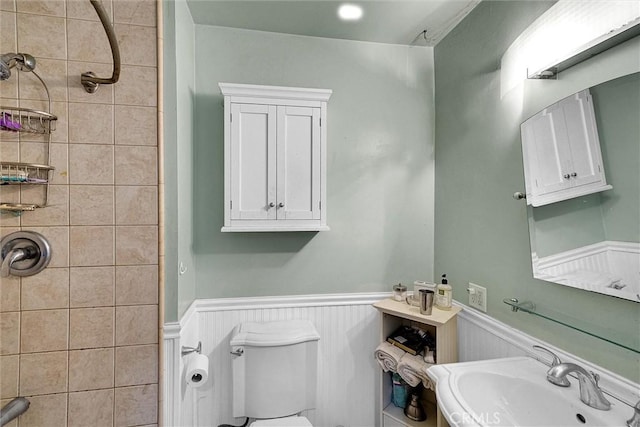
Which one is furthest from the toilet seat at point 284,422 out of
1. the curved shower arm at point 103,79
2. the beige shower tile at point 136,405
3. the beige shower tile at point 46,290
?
the curved shower arm at point 103,79

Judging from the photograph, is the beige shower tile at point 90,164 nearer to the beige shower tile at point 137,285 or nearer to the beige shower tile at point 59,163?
the beige shower tile at point 59,163

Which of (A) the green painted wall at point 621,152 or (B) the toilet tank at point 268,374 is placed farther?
(B) the toilet tank at point 268,374

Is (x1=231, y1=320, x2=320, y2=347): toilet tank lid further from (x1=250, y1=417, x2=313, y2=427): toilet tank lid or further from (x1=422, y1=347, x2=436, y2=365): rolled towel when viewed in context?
(x1=422, y1=347, x2=436, y2=365): rolled towel

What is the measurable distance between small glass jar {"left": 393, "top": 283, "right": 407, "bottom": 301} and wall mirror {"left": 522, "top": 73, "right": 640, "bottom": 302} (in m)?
0.72

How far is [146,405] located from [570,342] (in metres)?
1.58

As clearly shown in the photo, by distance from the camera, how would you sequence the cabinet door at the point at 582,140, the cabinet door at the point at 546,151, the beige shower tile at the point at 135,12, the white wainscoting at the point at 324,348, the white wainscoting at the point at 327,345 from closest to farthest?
the cabinet door at the point at 582,140
the cabinet door at the point at 546,151
the beige shower tile at the point at 135,12
the white wainscoting at the point at 327,345
the white wainscoting at the point at 324,348

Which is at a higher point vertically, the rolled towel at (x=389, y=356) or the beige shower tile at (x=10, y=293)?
the beige shower tile at (x=10, y=293)

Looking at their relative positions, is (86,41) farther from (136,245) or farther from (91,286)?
(91,286)

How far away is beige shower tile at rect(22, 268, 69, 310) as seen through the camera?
1.02 meters

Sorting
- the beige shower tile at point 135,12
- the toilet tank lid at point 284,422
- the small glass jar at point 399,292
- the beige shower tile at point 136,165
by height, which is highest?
the beige shower tile at point 135,12

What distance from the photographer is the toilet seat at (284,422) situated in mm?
1322

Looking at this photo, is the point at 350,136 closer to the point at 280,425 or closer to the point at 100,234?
the point at 100,234

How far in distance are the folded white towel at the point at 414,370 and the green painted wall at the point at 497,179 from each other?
1.33 feet

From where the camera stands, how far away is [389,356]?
1.45 metres
